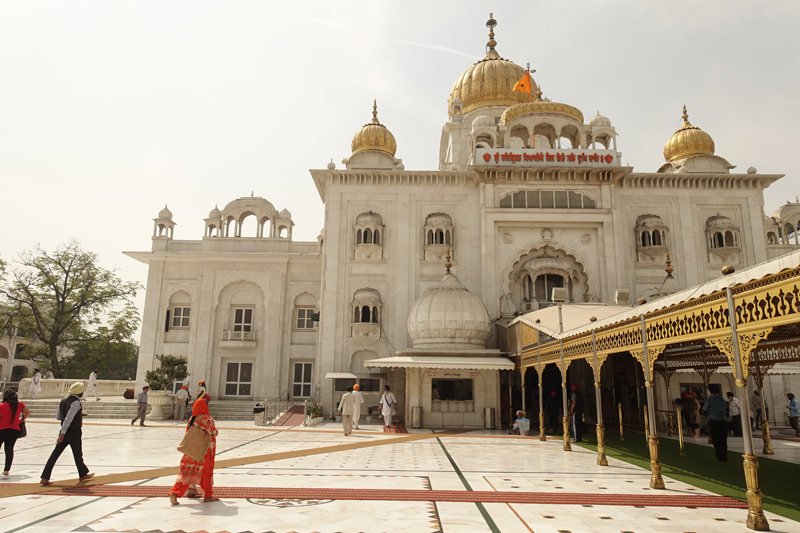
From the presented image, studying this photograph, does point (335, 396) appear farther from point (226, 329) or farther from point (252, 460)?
point (252, 460)

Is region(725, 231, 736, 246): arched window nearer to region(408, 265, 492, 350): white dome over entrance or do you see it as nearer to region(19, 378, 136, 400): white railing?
region(408, 265, 492, 350): white dome over entrance

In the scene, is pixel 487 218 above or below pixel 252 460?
above

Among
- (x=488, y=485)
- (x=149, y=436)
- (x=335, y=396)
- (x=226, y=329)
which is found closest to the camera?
(x=488, y=485)

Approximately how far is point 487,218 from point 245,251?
1179cm

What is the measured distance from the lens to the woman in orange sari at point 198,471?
6160 mm

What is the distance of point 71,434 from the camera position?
23.6ft

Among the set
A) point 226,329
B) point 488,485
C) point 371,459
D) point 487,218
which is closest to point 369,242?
point 487,218

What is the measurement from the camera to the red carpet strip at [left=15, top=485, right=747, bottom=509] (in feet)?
21.1

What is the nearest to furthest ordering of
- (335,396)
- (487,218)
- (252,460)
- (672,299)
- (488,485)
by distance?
1. (672,299)
2. (488,485)
3. (252,460)
4. (335,396)
5. (487,218)

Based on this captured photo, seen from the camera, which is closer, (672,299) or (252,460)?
(672,299)

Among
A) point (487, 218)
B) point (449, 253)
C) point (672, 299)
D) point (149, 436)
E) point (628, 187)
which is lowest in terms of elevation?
point (149, 436)

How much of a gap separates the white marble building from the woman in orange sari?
11978 mm

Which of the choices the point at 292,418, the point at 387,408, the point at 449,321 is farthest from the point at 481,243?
the point at 292,418

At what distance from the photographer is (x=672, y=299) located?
6.91 metres
